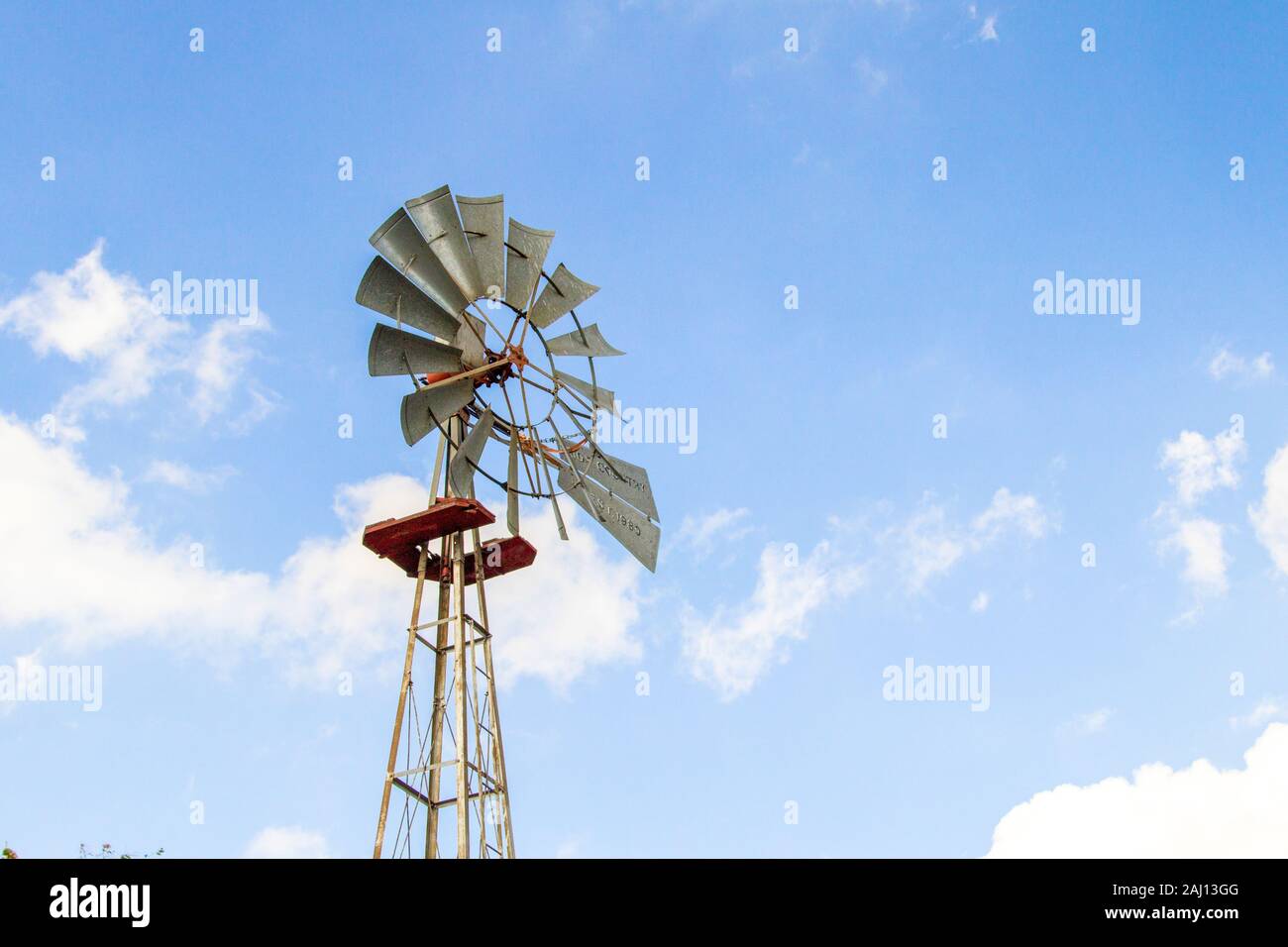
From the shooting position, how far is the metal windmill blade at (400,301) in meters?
12.5

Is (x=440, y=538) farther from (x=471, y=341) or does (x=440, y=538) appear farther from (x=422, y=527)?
(x=471, y=341)

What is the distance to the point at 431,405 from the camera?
12.8 meters

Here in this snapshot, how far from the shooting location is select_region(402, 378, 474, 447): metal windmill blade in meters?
12.6

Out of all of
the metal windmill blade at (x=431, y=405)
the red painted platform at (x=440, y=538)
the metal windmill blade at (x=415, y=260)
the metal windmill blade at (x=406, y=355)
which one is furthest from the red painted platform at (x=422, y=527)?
the metal windmill blade at (x=415, y=260)

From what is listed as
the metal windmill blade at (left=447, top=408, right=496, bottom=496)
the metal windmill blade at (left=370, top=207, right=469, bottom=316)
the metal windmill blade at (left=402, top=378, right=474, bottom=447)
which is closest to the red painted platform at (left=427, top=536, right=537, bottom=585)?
the metal windmill blade at (left=447, top=408, right=496, bottom=496)

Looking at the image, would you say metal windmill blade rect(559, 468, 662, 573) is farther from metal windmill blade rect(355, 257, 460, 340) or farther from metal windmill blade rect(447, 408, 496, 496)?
metal windmill blade rect(355, 257, 460, 340)

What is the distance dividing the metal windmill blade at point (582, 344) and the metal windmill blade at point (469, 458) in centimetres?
101

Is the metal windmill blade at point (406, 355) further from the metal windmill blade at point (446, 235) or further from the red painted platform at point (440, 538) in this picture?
→ the red painted platform at point (440, 538)

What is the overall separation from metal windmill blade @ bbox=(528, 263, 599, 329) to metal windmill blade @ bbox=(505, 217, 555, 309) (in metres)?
0.21

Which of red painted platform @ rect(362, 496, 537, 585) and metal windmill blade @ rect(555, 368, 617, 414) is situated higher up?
metal windmill blade @ rect(555, 368, 617, 414)

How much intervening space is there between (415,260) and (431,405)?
1.42m

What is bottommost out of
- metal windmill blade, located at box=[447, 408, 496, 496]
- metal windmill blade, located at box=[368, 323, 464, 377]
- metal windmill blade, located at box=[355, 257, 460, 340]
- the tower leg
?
the tower leg

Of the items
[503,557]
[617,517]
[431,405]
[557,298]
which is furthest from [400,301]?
[617,517]
